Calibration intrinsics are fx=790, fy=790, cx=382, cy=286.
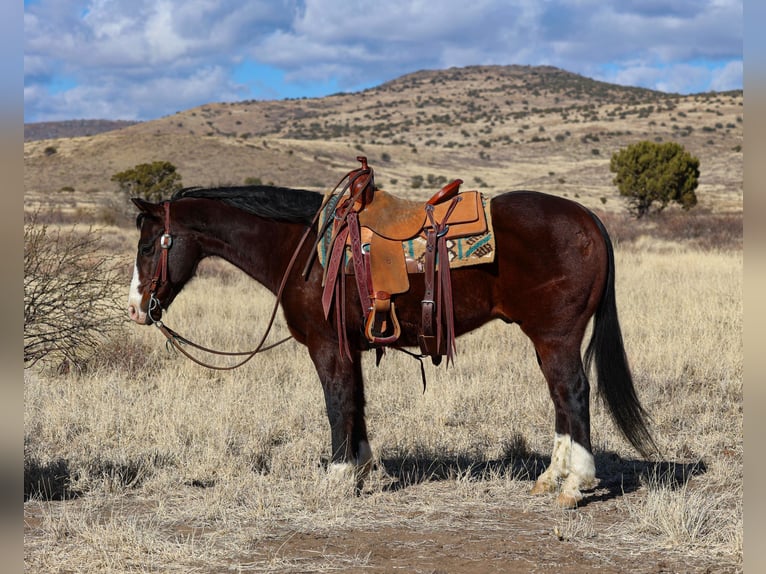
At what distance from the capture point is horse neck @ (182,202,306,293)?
559 cm

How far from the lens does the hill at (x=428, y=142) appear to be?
5647 centimetres

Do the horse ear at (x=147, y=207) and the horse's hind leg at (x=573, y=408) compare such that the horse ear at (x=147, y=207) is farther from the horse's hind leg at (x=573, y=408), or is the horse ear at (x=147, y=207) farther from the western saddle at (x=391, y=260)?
the horse's hind leg at (x=573, y=408)

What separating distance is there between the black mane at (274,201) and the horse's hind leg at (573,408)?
6.07ft

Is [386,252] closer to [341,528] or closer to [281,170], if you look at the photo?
[341,528]

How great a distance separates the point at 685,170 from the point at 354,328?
28.1m

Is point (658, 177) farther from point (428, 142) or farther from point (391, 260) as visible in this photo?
point (428, 142)

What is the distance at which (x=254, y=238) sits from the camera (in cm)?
560

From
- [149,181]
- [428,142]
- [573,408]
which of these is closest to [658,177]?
[149,181]

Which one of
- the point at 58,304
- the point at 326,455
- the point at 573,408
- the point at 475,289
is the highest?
the point at 475,289

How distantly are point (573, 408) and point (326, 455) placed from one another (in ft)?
6.95

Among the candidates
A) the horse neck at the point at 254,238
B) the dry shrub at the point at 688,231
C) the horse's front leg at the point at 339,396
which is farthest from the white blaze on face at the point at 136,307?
the dry shrub at the point at 688,231
